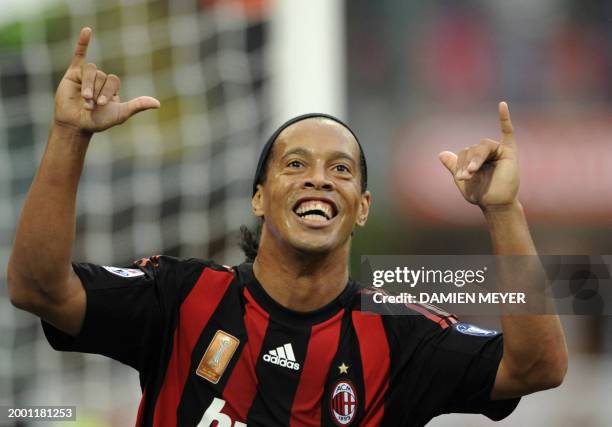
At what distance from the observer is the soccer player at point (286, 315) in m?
2.71

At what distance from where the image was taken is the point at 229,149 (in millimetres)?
5098

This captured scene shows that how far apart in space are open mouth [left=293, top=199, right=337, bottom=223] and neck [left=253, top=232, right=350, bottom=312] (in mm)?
111

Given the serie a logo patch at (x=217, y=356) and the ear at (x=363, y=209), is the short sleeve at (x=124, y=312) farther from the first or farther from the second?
the ear at (x=363, y=209)

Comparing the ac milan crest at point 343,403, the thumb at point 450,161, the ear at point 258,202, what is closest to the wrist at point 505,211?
the thumb at point 450,161

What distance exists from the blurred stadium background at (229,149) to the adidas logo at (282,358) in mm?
1790

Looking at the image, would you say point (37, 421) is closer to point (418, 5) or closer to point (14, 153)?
point (14, 153)

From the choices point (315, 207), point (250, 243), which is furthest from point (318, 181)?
point (250, 243)

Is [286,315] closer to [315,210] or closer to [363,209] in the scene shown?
[315,210]

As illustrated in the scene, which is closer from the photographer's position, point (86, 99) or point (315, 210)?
point (86, 99)

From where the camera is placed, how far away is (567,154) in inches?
269

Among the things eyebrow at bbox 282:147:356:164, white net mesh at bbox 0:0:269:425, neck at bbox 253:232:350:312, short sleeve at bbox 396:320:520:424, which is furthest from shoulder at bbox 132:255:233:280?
white net mesh at bbox 0:0:269:425

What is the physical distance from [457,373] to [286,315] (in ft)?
1.74

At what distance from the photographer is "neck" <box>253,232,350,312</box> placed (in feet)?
10.1

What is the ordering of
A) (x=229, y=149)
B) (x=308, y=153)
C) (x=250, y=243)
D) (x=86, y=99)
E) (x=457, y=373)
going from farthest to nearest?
1. (x=229, y=149)
2. (x=250, y=243)
3. (x=308, y=153)
4. (x=457, y=373)
5. (x=86, y=99)
